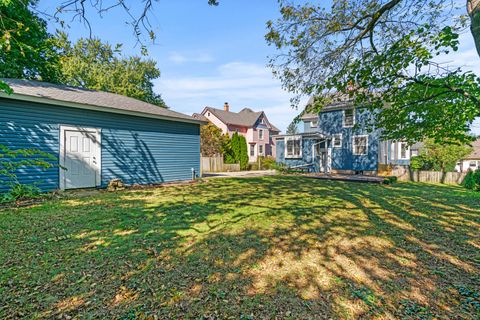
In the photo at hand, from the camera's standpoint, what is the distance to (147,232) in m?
4.20

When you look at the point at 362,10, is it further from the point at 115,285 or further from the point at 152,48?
the point at 115,285

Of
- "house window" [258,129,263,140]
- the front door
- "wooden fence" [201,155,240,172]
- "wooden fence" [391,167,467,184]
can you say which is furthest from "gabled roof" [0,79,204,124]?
"house window" [258,129,263,140]

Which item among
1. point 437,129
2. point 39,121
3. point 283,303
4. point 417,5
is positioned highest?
point 417,5

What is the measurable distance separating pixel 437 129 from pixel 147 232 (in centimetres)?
628

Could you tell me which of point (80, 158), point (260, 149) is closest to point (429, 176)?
point (80, 158)

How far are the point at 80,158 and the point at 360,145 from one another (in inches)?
646

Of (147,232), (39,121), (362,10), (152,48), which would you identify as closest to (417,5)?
(362,10)

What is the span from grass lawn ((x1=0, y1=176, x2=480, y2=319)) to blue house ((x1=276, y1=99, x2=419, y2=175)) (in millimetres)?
11470

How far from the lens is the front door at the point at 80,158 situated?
27.1 ft

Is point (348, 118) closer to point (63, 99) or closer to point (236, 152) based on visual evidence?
point (236, 152)

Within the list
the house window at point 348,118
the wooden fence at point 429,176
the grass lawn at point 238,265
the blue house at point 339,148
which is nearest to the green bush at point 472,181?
the wooden fence at point 429,176

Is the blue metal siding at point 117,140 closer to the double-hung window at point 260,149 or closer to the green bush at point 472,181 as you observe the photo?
the green bush at point 472,181

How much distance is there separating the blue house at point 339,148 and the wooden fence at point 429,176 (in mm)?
1451

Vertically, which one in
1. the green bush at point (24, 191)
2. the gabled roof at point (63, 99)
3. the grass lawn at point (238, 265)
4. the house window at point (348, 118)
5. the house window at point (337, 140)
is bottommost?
the grass lawn at point (238, 265)
